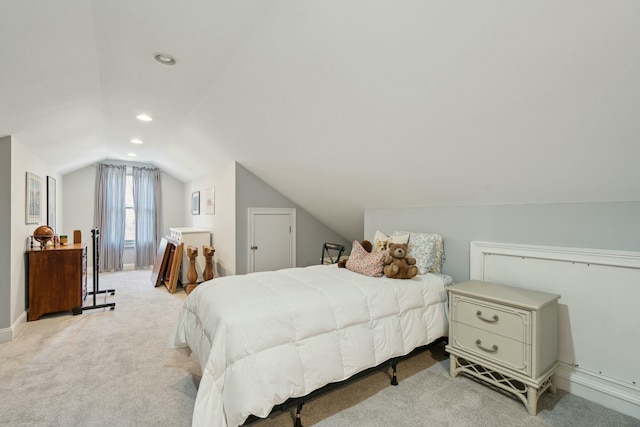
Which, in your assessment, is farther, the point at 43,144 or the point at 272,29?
the point at 43,144

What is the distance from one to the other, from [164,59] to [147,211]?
5.29 metres

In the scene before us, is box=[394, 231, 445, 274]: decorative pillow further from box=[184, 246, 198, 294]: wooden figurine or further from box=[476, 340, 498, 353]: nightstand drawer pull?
box=[184, 246, 198, 294]: wooden figurine

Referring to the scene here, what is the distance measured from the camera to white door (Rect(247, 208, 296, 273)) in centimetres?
460

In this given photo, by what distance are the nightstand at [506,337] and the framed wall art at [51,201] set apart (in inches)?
227

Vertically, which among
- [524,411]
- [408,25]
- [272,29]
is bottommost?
[524,411]

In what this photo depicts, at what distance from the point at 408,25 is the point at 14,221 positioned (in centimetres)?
413

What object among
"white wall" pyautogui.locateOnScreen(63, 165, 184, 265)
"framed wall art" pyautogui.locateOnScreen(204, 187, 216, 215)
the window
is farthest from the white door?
"white wall" pyautogui.locateOnScreen(63, 165, 184, 265)

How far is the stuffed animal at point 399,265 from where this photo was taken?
100 inches

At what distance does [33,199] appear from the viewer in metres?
3.80

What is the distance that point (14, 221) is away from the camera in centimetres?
314

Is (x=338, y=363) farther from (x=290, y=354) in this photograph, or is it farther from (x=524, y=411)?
(x=524, y=411)

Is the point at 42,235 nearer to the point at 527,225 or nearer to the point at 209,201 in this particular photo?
the point at 209,201

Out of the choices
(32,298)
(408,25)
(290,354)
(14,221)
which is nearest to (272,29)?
(408,25)

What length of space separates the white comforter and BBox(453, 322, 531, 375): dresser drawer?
0.72 feet
